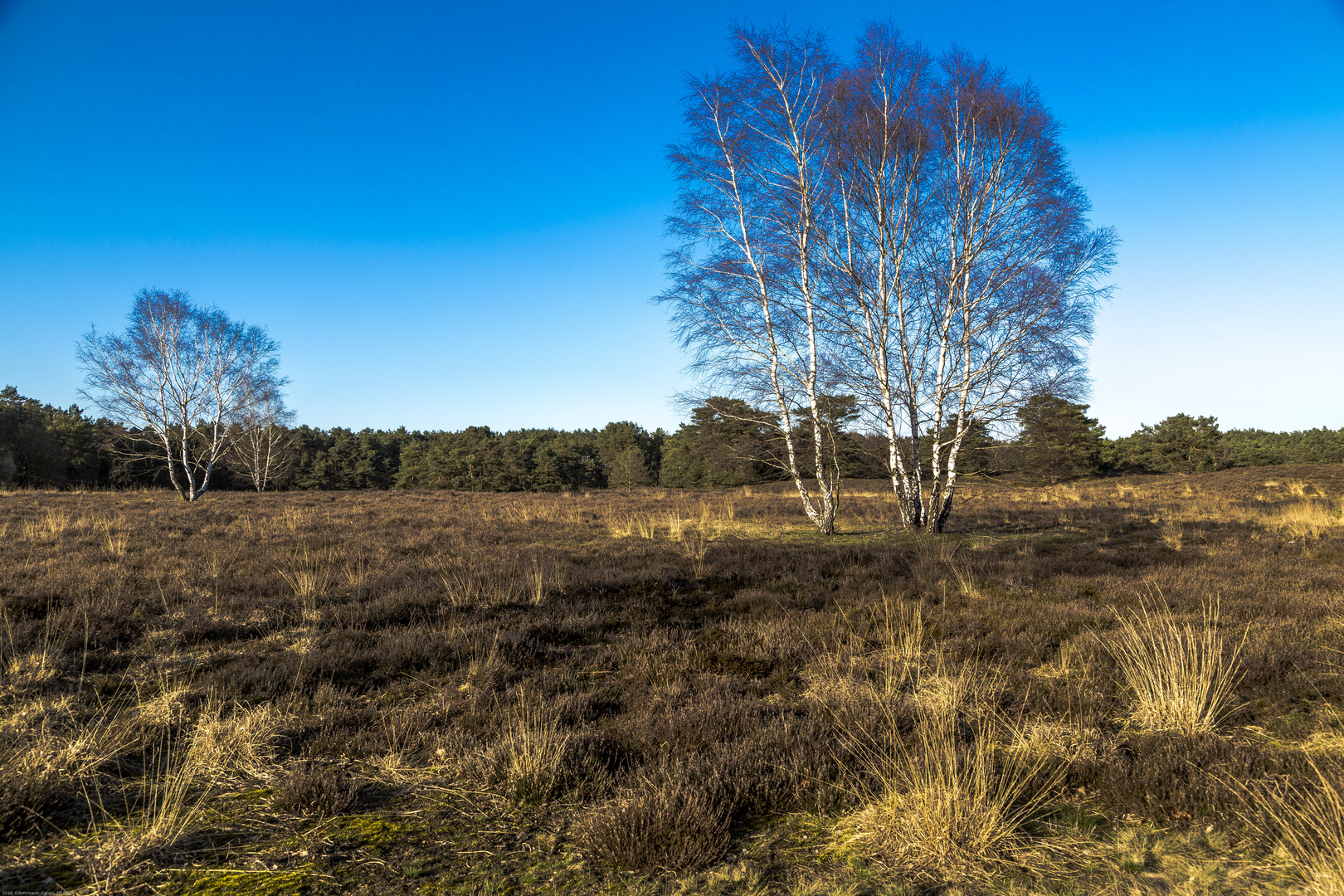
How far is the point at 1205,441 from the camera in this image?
38.7m

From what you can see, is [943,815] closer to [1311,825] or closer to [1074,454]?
[1311,825]

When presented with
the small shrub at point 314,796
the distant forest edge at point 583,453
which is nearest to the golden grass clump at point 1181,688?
the small shrub at point 314,796

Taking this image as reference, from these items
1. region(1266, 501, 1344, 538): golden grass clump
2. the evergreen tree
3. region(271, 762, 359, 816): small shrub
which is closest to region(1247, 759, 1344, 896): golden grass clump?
region(271, 762, 359, 816): small shrub

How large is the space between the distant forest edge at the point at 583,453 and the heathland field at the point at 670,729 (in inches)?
196

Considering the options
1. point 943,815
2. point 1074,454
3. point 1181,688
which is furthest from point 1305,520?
point 1074,454

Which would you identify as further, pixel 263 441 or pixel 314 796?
pixel 263 441

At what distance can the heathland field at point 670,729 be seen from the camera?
2.41m

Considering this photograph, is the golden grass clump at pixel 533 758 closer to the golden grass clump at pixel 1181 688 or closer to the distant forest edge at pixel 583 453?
the golden grass clump at pixel 1181 688

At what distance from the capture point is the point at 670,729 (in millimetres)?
3625

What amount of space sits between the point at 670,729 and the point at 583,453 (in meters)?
61.4

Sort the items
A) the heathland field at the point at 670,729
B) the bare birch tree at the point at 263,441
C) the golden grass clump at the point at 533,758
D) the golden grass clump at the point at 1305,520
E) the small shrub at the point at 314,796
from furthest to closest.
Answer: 1. the bare birch tree at the point at 263,441
2. the golden grass clump at the point at 1305,520
3. the golden grass clump at the point at 533,758
4. the small shrub at the point at 314,796
5. the heathland field at the point at 670,729

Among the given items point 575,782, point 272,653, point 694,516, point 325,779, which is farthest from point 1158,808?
point 694,516

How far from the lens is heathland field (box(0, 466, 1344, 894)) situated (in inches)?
94.9

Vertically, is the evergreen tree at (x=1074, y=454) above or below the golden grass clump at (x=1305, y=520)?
above
